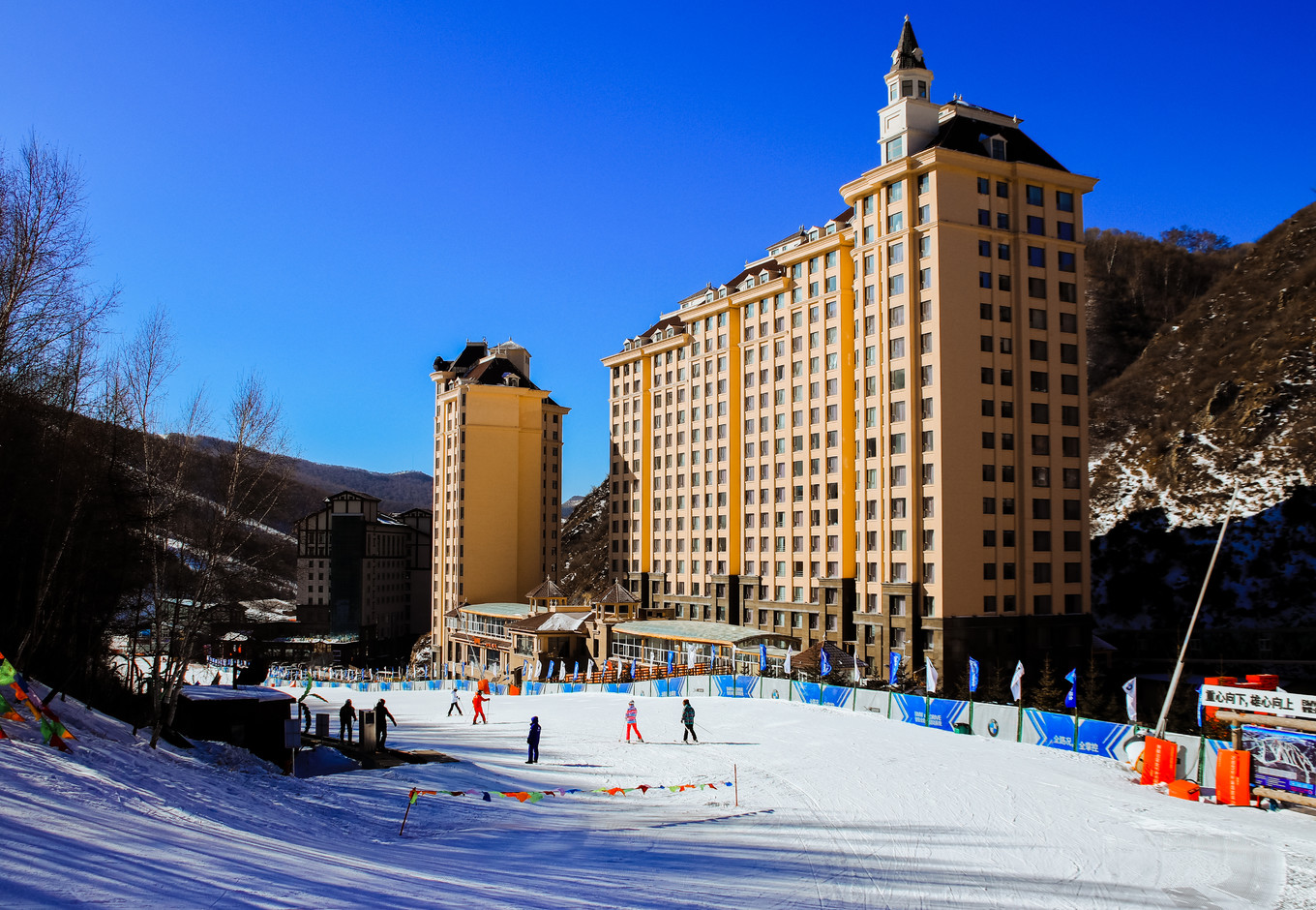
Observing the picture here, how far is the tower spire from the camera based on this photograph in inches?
2378

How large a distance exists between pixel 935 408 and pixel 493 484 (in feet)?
194

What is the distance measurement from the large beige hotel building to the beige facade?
131 ft

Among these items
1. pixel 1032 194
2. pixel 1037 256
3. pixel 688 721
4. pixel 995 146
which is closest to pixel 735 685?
pixel 688 721

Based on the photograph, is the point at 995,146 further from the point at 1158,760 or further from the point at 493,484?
the point at 493,484

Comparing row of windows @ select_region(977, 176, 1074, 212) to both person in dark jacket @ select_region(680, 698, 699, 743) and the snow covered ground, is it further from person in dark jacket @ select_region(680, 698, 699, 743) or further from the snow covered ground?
person in dark jacket @ select_region(680, 698, 699, 743)

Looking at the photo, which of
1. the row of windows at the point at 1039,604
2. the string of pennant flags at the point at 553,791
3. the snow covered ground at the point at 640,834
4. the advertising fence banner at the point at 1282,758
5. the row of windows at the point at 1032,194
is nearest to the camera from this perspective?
the snow covered ground at the point at 640,834

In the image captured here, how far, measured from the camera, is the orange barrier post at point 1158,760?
71.2 ft

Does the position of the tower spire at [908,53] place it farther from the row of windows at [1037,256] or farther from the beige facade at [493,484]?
the beige facade at [493,484]

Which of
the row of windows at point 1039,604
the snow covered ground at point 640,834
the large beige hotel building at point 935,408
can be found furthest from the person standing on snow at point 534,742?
the row of windows at point 1039,604

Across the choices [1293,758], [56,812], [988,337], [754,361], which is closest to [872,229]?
[988,337]

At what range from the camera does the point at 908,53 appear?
200 feet

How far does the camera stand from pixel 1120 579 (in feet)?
247

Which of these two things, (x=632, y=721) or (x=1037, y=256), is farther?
(x=1037, y=256)

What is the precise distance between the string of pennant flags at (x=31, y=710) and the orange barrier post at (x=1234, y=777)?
23.5m
